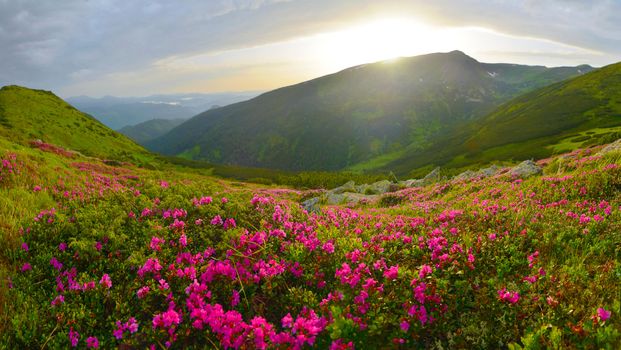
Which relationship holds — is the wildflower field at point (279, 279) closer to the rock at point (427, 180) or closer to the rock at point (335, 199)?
the rock at point (335, 199)

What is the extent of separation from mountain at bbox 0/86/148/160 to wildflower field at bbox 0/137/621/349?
100 meters

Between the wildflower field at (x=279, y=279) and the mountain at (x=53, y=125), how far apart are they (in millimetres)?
100250

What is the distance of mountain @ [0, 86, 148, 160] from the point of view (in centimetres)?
9689

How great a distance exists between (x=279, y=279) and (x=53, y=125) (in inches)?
5449

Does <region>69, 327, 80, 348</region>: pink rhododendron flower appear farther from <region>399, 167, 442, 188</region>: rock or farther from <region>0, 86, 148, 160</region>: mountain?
<region>0, 86, 148, 160</region>: mountain

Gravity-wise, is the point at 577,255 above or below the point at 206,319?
below

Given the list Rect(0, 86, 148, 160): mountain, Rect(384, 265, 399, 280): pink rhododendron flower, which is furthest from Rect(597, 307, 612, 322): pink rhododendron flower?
Rect(0, 86, 148, 160): mountain

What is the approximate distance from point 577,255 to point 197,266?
617cm

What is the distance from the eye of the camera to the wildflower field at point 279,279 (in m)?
3.62

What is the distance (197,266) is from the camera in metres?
4.60

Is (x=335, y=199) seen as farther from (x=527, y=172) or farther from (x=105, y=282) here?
(x=105, y=282)

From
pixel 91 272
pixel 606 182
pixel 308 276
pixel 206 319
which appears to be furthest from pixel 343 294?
pixel 606 182

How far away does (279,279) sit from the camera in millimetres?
4578

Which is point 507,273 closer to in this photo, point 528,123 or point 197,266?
point 197,266
